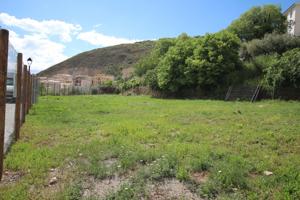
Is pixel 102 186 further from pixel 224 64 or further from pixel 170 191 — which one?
pixel 224 64

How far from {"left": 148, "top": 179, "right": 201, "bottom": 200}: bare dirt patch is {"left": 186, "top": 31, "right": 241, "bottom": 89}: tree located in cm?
1917

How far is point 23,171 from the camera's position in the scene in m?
4.29

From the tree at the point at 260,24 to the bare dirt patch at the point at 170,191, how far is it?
3067 centimetres

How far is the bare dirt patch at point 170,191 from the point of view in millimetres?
3510

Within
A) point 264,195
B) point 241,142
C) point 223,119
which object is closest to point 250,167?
point 264,195

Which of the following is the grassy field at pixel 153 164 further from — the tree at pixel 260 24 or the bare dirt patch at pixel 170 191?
the tree at pixel 260 24

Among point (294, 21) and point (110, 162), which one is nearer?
point (110, 162)

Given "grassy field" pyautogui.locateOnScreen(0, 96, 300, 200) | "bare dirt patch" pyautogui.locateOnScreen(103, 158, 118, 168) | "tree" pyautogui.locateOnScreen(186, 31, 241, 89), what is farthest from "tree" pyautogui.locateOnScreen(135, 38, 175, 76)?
"bare dirt patch" pyautogui.locateOnScreen(103, 158, 118, 168)

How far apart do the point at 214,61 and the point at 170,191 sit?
1974 cm

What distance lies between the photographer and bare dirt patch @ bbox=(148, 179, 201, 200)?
3510 mm

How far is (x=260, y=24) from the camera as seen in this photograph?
3275 centimetres

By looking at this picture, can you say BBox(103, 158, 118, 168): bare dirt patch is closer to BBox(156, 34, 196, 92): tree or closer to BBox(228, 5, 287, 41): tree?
BBox(156, 34, 196, 92): tree

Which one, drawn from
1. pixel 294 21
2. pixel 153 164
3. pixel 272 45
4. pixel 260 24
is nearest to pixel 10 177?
pixel 153 164

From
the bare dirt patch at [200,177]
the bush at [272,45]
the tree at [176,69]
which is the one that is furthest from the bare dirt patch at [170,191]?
the bush at [272,45]
